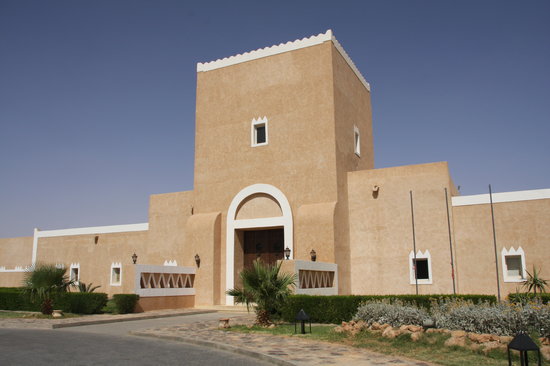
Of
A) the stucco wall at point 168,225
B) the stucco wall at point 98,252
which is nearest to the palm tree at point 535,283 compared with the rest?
the stucco wall at point 168,225

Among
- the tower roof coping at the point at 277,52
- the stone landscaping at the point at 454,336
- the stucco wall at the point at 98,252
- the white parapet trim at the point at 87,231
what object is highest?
the tower roof coping at the point at 277,52

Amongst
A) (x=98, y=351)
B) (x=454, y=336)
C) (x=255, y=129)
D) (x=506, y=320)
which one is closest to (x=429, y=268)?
(x=255, y=129)

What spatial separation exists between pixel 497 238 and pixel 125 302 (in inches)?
555

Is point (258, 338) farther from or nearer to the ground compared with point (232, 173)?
nearer to the ground

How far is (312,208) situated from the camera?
21.1 meters

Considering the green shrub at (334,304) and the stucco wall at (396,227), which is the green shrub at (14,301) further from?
the stucco wall at (396,227)

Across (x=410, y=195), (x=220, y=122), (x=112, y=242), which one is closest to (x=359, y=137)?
(x=410, y=195)

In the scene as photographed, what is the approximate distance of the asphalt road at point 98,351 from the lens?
8.95 metres

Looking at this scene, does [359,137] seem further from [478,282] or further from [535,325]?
[535,325]

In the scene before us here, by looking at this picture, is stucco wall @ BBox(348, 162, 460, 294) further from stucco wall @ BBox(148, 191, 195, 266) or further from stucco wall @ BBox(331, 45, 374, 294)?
stucco wall @ BBox(148, 191, 195, 266)

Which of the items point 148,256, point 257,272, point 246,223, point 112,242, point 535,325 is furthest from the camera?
point 112,242

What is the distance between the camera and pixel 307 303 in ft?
50.9

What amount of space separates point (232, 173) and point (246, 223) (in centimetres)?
253

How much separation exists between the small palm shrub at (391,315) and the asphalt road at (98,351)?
3957mm
